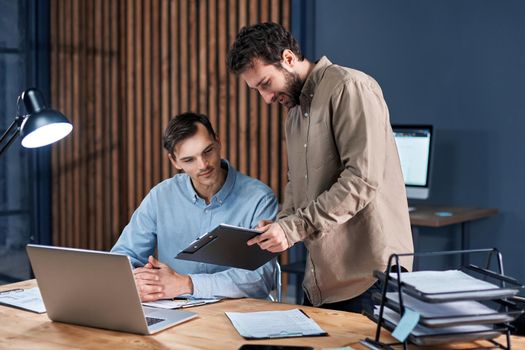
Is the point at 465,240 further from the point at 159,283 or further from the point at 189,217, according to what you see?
the point at 159,283

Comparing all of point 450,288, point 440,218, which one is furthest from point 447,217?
point 450,288

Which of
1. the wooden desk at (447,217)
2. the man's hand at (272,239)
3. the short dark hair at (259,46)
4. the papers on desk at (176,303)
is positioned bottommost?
the wooden desk at (447,217)

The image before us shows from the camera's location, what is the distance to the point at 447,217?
14.1 feet

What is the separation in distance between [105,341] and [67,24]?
4.39 metres

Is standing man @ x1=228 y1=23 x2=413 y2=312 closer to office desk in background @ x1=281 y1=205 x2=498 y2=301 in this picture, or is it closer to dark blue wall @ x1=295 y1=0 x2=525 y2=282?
office desk in background @ x1=281 y1=205 x2=498 y2=301

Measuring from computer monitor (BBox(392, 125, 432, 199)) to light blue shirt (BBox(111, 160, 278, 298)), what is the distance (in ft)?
6.68

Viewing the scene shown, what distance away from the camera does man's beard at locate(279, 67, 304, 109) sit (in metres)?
2.44

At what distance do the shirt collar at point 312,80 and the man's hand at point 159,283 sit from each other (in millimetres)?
692

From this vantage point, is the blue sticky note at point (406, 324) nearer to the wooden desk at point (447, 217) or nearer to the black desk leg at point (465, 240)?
the wooden desk at point (447, 217)

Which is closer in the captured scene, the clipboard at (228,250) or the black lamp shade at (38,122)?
the clipboard at (228,250)

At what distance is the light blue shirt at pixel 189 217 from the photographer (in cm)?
274

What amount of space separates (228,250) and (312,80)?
595mm

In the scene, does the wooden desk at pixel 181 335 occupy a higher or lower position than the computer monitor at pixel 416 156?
lower

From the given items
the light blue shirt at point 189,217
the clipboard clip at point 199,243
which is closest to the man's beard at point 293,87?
the light blue shirt at point 189,217
